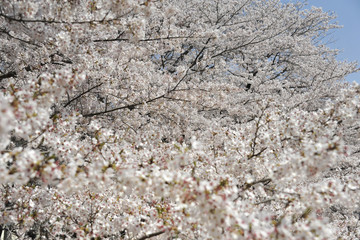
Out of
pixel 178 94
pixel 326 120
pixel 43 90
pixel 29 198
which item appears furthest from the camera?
pixel 178 94

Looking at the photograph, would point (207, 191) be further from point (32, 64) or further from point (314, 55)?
point (314, 55)

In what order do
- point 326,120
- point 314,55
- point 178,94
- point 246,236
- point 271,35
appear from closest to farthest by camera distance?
point 246,236
point 326,120
point 178,94
point 271,35
point 314,55

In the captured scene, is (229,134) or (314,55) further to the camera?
(314,55)

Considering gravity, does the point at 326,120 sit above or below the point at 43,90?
below

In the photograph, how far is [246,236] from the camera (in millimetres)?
1872

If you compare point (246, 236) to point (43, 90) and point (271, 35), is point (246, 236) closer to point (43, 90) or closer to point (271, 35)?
point (43, 90)

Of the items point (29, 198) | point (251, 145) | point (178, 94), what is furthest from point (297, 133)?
point (29, 198)

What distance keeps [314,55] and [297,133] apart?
11.8 metres

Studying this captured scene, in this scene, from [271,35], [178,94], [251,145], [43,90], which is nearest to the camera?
[43,90]

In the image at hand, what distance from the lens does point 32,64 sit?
4289 millimetres

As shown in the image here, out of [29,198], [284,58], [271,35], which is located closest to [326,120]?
[29,198]

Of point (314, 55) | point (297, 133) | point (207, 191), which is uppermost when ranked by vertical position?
point (314, 55)

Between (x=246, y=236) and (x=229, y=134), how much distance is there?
2403 millimetres

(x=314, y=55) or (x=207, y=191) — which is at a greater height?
(x=314, y=55)
